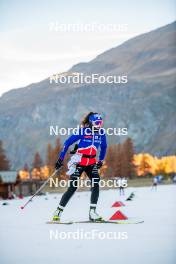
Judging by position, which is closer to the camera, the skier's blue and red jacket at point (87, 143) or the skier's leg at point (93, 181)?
the skier's blue and red jacket at point (87, 143)

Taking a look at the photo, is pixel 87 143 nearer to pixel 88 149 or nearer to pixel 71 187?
pixel 88 149

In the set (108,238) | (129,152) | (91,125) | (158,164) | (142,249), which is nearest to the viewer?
(142,249)

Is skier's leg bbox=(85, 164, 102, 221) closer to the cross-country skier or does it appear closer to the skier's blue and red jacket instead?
the cross-country skier

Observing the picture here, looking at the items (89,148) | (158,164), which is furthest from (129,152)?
(89,148)

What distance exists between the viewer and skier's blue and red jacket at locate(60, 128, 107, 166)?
28.2 ft

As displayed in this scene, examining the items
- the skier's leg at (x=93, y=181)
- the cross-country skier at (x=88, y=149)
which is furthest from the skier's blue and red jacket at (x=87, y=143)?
the skier's leg at (x=93, y=181)

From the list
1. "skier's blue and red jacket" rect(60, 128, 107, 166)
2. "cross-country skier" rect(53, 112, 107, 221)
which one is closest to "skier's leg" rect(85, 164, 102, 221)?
"cross-country skier" rect(53, 112, 107, 221)

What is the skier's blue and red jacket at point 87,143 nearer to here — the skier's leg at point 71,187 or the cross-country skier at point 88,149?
the cross-country skier at point 88,149

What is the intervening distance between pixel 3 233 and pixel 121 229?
1.57 meters

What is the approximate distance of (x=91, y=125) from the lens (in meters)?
8.54

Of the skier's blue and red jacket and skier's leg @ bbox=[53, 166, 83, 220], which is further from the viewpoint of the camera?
skier's leg @ bbox=[53, 166, 83, 220]

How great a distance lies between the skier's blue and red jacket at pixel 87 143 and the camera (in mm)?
8602

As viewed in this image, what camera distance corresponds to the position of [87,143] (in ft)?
28.4

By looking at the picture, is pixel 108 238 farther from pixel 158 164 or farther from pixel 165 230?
pixel 158 164
